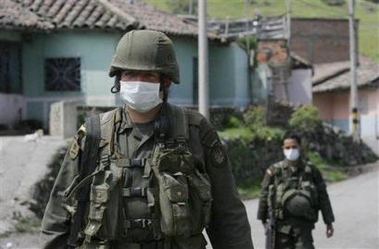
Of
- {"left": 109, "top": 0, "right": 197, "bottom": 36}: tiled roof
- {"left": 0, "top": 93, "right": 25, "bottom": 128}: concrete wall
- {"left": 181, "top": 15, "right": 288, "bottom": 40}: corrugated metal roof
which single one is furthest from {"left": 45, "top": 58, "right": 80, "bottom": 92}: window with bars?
{"left": 181, "top": 15, "right": 288, "bottom": 40}: corrugated metal roof

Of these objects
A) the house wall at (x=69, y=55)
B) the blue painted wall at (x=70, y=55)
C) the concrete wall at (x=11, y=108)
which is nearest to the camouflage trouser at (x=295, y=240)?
the blue painted wall at (x=70, y=55)

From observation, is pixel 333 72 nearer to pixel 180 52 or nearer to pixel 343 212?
pixel 180 52

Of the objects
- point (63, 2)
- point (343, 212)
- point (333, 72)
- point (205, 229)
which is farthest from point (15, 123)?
point (333, 72)

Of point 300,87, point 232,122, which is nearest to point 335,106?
point 300,87

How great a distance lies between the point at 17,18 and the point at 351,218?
10.2 metres

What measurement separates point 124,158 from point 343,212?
13148 millimetres

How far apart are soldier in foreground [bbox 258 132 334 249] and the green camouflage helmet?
466 cm

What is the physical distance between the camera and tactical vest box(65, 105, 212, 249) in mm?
3576

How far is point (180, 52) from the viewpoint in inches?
958

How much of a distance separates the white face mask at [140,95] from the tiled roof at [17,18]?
56.9 ft

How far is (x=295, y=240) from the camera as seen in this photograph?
8289mm

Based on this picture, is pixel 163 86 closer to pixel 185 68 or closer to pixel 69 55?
pixel 69 55

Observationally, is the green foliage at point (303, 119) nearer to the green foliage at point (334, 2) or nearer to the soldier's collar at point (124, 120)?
the soldier's collar at point (124, 120)

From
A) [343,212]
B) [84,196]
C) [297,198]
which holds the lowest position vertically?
[343,212]
